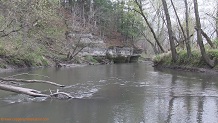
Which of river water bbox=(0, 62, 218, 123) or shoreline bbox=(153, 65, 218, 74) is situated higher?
shoreline bbox=(153, 65, 218, 74)

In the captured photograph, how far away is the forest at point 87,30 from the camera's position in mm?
12062

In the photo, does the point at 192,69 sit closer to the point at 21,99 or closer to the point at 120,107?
the point at 120,107

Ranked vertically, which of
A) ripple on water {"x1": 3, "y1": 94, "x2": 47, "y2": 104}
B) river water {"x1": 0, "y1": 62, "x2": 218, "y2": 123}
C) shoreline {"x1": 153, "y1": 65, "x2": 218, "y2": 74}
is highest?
shoreline {"x1": 153, "y1": 65, "x2": 218, "y2": 74}

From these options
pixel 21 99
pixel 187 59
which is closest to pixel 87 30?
pixel 187 59

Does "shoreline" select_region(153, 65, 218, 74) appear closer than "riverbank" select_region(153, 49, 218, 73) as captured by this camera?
Yes

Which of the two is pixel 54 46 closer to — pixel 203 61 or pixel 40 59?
pixel 40 59

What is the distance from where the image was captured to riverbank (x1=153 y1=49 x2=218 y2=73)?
19.7 m

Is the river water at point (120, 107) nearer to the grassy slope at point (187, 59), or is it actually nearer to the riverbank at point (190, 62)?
the riverbank at point (190, 62)

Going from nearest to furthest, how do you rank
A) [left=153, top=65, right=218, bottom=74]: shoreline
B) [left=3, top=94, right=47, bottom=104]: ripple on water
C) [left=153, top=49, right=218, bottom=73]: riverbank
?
1. [left=3, top=94, right=47, bottom=104]: ripple on water
2. [left=153, top=65, right=218, bottom=74]: shoreline
3. [left=153, top=49, right=218, bottom=73]: riverbank

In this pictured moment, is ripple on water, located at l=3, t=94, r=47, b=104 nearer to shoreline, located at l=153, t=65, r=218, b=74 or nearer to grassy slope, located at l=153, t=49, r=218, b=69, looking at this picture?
shoreline, located at l=153, t=65, r=218, b=74

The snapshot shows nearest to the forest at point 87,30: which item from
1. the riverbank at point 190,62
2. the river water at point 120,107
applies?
the riverbank at point 190,62

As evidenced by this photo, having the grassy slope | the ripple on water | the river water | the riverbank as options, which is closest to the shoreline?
the riverbank

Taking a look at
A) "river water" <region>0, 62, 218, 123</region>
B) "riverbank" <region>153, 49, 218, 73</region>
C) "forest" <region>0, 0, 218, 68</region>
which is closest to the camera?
"river water" <region>0, 62, 218, 123</region>

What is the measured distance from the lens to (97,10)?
5219cm
